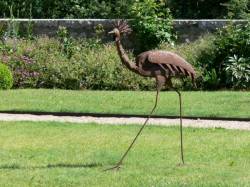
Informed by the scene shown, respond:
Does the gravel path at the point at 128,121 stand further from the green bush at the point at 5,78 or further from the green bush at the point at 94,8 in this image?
the green bush at the point at 94,8

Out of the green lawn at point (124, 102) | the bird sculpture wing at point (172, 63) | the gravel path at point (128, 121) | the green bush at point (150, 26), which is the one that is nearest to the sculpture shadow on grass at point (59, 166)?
the bird sculpture wing at point (172, 63)

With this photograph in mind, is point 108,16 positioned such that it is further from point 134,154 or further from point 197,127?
point 134,154

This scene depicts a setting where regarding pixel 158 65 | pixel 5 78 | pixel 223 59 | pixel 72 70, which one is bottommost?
pixel 5 78

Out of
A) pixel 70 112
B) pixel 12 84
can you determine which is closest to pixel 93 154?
pixel 70 112

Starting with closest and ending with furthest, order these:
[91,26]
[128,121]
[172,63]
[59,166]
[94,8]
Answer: [172,63] → [59,166] → [128,121] → [91,26] → [94,8]

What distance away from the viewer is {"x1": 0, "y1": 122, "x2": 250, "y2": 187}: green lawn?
7309mm

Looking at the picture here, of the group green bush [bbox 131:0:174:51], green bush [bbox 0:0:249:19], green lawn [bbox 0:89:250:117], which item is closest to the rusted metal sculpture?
green lawn [bbox 0:89:250:117]

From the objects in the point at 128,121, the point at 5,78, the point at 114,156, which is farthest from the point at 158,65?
the point at 5,78

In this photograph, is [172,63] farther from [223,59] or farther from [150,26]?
[150,26]

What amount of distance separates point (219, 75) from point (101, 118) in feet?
17.4

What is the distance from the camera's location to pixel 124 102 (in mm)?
13445

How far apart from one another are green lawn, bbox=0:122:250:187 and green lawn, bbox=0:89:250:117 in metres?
1.62

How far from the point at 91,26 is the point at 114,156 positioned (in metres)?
10.0

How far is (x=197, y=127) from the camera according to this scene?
10.7 m
